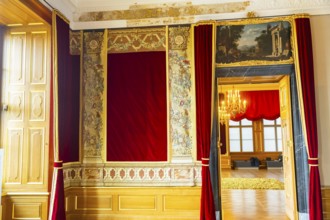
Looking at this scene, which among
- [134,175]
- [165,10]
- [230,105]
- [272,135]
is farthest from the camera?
[272,135]

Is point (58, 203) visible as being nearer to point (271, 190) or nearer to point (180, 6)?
point (180, 6)

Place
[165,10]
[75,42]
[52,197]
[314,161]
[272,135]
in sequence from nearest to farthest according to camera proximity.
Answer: [52,197] → [314,161] → [165,10] → [75,42] → [272,135]

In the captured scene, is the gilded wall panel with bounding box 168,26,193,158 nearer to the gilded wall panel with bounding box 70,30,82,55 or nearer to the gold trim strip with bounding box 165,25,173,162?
the gold trim strip with bounding box 165,25,173,162

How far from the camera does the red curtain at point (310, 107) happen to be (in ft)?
14.4

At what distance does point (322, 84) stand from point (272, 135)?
8805mm

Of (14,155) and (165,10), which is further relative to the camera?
(165,10)

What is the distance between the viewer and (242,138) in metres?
13.3

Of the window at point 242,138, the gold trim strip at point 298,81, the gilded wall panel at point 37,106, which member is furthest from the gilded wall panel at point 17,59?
the window at point 242,138

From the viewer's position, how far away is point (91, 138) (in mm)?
5176

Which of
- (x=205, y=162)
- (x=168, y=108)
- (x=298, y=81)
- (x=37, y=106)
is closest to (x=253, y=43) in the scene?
(x=298, y=81)

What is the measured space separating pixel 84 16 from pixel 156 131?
2490 mm

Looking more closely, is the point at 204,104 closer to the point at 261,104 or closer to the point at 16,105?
the point at 16,105

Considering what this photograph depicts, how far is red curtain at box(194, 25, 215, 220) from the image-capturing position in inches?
180

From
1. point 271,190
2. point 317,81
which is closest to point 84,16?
point 317,81
